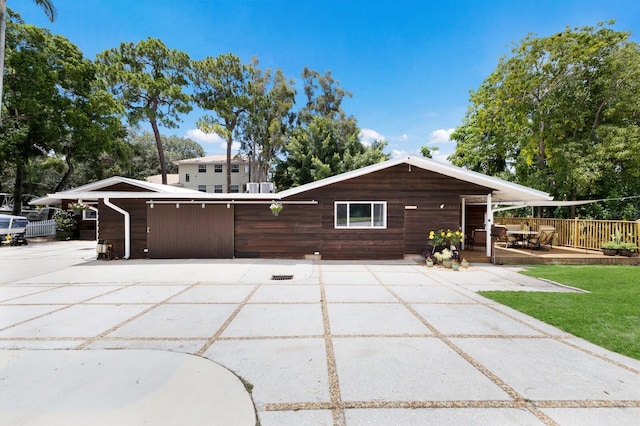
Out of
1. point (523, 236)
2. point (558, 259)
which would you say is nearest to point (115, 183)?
point (558, 259)

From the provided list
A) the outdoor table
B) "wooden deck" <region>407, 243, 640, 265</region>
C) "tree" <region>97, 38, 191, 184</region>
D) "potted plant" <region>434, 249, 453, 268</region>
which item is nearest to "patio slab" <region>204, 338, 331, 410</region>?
"potted plant" <region>434, 249, 453, 268</region>

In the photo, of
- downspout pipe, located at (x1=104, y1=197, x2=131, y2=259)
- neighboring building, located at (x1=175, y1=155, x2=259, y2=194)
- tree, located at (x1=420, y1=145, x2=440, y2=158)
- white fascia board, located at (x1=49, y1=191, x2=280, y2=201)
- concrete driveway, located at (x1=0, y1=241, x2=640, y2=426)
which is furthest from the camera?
neighboring building, located at (x1=175, y1=155, x2=259, y2=194)

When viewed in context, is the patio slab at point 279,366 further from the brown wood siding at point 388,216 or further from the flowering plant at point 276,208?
the brown wood siding at point 388,216

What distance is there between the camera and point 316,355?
3.31m

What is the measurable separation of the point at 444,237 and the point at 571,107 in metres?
12.4

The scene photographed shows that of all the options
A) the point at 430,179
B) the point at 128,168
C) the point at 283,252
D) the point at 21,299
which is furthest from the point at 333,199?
the point at 128,168

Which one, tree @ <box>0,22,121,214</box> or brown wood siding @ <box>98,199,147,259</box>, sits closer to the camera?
brown wood siding @ <box>98,199,147,259</box>

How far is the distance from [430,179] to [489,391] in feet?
28.1

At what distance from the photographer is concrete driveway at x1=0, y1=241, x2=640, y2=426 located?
2367 millimetres

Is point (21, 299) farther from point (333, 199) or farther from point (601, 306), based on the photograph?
point (601, 306)

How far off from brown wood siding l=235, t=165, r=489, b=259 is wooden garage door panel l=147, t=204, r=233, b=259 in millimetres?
859

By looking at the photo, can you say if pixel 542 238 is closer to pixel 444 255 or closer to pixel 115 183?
pixel 444 255

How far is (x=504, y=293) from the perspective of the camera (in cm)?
606

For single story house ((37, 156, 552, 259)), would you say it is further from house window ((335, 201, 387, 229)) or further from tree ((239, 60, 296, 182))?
tree ((239, 60, 296, 182))
